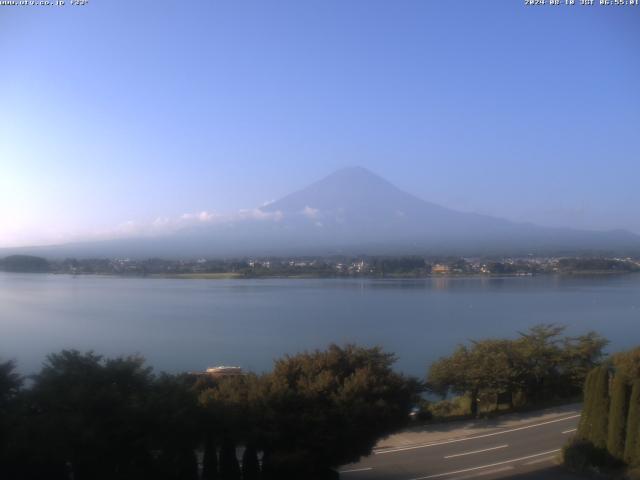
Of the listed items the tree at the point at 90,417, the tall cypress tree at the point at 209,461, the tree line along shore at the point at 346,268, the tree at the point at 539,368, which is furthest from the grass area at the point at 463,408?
the tree line along shore at the point at 346,268

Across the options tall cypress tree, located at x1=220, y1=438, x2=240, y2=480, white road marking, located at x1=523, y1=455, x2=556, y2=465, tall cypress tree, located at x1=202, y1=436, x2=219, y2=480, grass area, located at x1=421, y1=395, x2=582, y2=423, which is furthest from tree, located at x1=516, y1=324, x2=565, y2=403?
tall cypress tree, located at x1=202, y1=436, x2=219, y2=480

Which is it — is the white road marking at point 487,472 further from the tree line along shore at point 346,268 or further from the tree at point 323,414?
the tree line along shore at point 346,268

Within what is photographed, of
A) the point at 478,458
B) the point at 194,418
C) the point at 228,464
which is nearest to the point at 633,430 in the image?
the point at 478,458

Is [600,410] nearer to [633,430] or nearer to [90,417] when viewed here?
[633,430]

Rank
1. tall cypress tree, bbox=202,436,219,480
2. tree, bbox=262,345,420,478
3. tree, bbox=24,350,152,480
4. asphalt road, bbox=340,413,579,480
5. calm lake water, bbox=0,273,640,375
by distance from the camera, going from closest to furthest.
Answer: tree, bbox=24,350,152,480 → tall cypress tree, bbox=202,436,219,480 → tree, bbox=262,345,420,478 → asphalt road, bbox=340,413,579,480 → calm lake water, bbox=0,273,640,375

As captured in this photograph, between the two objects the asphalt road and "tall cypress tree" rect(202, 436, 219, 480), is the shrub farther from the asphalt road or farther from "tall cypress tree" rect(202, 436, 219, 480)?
"tall cypress tree" rect(202, 436, 219, 480)

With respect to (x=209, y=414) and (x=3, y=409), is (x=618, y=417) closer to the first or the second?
(x=209, y=414)

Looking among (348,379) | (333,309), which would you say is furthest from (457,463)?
(333,309)
